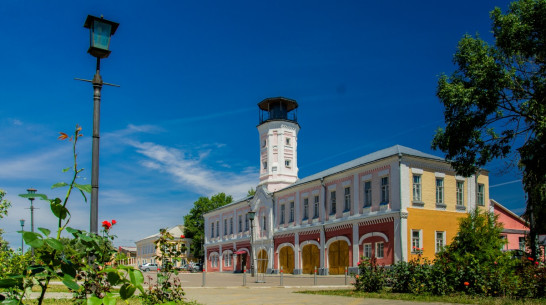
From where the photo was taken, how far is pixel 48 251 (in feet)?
7.19

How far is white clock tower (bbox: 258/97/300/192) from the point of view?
4619cm

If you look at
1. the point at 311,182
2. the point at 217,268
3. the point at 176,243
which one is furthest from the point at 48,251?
the point at 217,268

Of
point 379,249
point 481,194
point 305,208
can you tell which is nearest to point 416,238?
point 379,249

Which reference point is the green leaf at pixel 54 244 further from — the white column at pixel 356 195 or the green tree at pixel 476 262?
the white column at pixel 356 195

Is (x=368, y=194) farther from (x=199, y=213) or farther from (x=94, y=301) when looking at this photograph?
(x=199, y=213)

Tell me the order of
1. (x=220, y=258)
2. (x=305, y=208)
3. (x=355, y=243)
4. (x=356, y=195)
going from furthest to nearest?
(x=220, y=258)
(x=305, y=208)
(x=356, y=195)
(x=355, y=243)

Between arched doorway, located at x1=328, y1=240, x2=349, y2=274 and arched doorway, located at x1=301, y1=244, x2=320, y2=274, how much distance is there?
5.66 ft

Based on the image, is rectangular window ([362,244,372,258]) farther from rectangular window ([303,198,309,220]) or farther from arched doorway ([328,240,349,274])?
rectangular window ([303,198,309,220])

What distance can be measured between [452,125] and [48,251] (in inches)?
718

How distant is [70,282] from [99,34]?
6723 mm

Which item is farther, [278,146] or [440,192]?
[278,146]

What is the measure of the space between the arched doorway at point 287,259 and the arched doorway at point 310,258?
1818 millimetres

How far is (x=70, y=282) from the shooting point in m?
1.99

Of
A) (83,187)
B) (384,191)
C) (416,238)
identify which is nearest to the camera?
(83,187)
